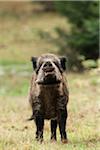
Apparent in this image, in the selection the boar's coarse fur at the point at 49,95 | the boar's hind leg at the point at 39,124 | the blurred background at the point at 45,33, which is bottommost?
the blurred background at the point at 45,33

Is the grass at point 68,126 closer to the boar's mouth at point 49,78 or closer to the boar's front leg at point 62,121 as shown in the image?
the boar's front leg at point 62,121

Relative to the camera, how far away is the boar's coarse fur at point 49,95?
10492 mm

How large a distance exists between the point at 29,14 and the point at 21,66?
16545 mm

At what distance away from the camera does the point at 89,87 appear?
23156mm

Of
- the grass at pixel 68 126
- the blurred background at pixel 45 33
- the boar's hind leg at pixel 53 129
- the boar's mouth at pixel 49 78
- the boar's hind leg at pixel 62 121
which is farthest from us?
the blurred background at pixel 45 33

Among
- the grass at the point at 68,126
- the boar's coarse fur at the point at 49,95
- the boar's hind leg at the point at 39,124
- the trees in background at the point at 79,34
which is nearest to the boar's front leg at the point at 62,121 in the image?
the boar's coarse fur at the point at 49,95

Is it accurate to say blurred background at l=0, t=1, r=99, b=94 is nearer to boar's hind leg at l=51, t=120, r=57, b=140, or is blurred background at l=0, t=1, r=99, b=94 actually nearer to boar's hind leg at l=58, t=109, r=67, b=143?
boar's hind leg at l=51, t=120, r=57, b=140

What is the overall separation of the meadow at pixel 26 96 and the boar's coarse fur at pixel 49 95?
15.5 inches

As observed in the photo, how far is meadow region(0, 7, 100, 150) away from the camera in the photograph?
10.9 metres

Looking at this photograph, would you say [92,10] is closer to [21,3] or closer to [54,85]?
[54,85]

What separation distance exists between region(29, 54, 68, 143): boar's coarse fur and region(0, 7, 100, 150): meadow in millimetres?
393

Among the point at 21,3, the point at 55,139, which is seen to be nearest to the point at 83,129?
the point at 55,139

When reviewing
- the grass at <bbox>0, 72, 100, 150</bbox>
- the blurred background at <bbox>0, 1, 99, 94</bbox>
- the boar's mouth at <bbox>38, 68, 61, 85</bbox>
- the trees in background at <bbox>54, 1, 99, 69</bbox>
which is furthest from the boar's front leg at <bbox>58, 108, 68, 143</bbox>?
the trees in background at <bbox>54, 1, 99, 69</bbox>

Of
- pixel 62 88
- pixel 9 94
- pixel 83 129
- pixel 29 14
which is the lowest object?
pixel 29 14
